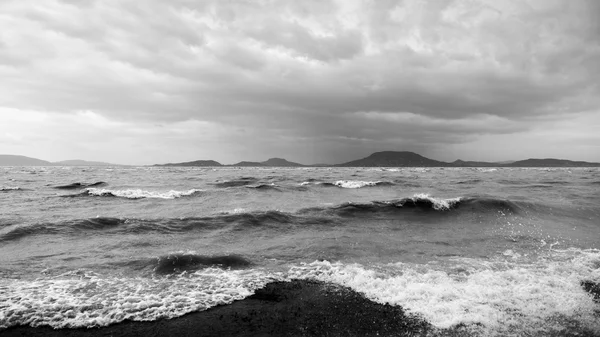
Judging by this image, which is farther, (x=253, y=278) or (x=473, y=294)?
(x=253, y=278)

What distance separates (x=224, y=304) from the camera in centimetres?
646

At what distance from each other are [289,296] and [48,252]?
873cm

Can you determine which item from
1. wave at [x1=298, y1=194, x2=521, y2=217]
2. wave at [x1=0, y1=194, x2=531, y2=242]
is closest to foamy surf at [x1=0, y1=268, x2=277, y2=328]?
wave at [x1=0, y1=194, x2=531, y2=242]

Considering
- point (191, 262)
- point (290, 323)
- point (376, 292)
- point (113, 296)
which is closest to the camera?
point (290, 323)

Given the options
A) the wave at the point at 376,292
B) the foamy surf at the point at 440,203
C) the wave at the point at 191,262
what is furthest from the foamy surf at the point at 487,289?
the foamy surf at the point at 440,203

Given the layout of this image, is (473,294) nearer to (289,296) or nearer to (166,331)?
(289,296)

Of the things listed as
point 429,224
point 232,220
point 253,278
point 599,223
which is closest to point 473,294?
point 253,278

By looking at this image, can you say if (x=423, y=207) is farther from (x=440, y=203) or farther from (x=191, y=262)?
(x=191, y=262)

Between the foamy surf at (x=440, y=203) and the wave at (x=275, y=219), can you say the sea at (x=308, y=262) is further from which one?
the foamy surf at (x=440, y=203)

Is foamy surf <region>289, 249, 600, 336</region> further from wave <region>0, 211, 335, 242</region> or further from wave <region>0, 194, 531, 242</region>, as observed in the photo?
wave <region>0, 194, 531, 242</region>

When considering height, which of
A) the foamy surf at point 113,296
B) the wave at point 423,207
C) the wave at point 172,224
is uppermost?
the wave at point 423,207

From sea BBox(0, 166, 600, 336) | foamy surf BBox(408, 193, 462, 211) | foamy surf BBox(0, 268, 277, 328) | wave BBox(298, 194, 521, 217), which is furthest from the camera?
foamy surf BBox(408, 193, 462, 211)

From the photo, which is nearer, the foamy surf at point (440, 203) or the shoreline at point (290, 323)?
the shoreline at point (290, 323)

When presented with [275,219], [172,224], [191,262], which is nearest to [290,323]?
[191,262]
